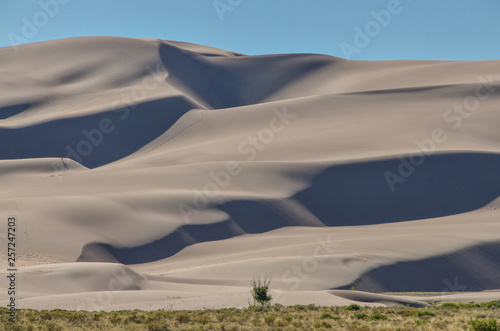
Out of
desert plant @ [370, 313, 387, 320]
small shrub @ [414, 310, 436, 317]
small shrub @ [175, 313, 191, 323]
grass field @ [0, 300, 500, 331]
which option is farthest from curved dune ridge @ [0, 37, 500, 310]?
desert plant @ [370, 313, 387, 320]

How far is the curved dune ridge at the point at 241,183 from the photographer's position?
124 ft

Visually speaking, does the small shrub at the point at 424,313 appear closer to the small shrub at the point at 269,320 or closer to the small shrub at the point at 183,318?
the small shrub at the point at 269,320

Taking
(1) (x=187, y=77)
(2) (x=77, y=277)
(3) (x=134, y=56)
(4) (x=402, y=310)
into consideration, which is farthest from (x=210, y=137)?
(4) (x=402, y=310)

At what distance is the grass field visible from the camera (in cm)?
1870

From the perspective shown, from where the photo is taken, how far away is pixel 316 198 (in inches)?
2345

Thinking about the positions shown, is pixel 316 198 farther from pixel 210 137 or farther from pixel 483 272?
pixel 210 137

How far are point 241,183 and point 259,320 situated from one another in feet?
129

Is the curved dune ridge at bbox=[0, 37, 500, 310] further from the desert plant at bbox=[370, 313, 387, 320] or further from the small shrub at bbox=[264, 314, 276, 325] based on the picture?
the desert plant at bbox=[370, 313, 387, 320]

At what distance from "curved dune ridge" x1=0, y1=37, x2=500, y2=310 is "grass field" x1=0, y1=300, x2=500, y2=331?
4583 millimetres

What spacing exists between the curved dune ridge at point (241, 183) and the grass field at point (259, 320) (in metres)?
4.58

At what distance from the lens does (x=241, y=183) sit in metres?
59.5

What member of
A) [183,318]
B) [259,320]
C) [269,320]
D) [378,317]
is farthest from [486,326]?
[183,318]

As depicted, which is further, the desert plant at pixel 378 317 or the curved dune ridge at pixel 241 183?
the curved dune ridge at pixel 241 183

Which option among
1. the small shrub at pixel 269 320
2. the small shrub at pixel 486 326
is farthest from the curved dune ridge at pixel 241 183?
the small shrub at pixel 486 326
